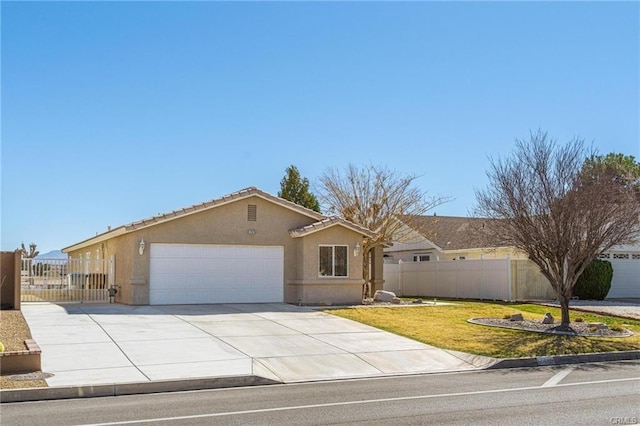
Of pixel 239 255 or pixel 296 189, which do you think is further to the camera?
pixel 296 189

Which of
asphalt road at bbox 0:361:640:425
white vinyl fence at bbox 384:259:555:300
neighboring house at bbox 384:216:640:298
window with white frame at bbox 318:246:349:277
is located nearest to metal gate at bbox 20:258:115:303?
window with white frame at bbox 318:246:349:277

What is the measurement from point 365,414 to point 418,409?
0.84 metres

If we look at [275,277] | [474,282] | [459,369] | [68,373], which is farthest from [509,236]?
[68,373]

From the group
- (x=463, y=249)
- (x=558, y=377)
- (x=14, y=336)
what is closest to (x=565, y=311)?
(x=558, y=377)

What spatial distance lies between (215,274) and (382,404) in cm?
1464

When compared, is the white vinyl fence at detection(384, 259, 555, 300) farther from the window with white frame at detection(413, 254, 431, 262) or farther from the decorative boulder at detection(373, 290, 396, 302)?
the decorative boulder at detection(373, 290, 396, 302)

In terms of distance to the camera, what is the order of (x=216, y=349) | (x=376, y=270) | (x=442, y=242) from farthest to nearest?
(x=442, y=242)
(x=376, y=270)
(x=216, y=349)

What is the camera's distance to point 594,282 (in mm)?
30141

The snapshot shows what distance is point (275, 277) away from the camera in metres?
24.7

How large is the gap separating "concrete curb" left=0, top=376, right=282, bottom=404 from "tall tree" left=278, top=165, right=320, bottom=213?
1053 inches

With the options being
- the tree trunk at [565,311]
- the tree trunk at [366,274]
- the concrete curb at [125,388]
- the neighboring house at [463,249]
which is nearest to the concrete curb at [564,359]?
the tree trunk at [565,311]

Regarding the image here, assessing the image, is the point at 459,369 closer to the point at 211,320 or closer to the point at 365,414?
the point at 365,414

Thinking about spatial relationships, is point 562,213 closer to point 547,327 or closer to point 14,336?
point 547,327

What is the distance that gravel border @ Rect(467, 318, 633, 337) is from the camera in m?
18.4
